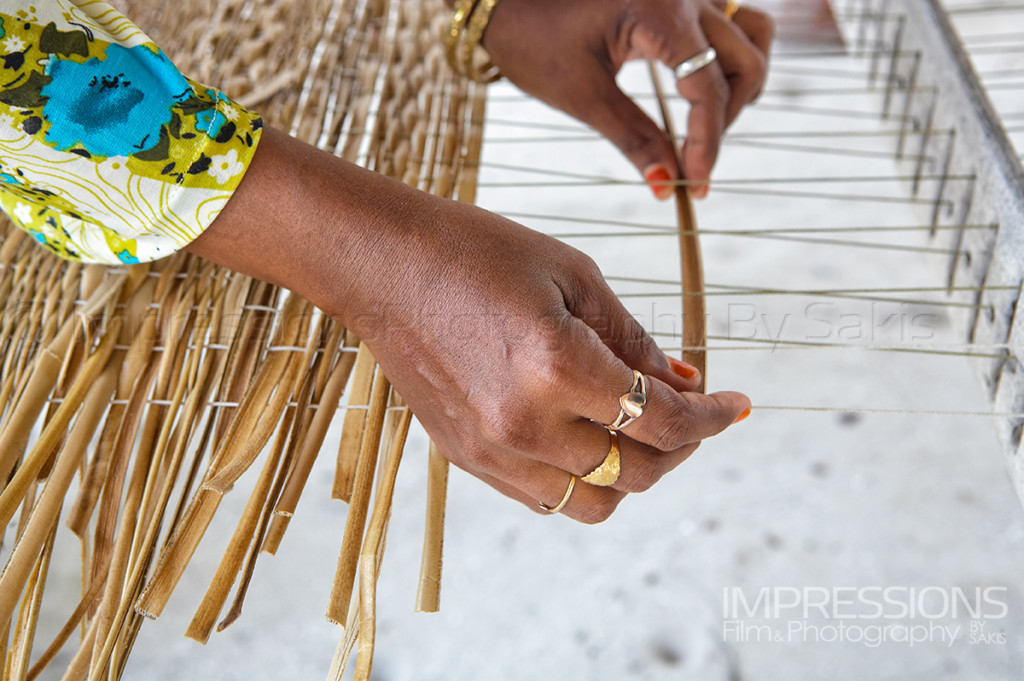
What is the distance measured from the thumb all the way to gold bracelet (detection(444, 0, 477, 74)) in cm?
16

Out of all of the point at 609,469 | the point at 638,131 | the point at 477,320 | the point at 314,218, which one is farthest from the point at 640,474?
the point at 638,131

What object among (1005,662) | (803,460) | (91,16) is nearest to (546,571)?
(803,460)

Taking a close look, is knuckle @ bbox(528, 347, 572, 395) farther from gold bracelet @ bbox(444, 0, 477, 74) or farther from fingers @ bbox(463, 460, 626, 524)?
gold bracelet @ bbox(444, 0, 477, 74)

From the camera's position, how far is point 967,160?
2.76ft

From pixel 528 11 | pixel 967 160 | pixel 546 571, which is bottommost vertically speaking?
pixel 546 571

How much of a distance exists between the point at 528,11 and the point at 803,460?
0.69 m

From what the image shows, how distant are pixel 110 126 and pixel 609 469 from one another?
1.33ft

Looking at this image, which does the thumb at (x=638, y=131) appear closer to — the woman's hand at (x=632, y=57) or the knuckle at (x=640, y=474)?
the woman's hand at (x=632, y=57)

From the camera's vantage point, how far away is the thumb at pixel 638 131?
86 centimetres

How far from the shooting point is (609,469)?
1.97 ft

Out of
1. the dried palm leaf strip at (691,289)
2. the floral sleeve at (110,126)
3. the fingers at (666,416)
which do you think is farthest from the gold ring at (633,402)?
the floral sleeve at (110,126)

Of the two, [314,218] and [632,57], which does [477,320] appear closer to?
[314,218]

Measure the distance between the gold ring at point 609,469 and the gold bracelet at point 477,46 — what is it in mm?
496

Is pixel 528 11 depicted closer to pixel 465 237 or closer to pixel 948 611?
pixel 465 237
